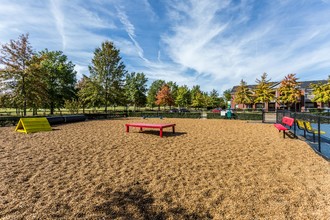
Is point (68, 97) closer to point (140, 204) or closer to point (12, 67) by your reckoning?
point (12, 67)

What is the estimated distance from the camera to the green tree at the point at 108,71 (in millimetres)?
33688

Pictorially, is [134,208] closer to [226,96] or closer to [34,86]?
[34,86]

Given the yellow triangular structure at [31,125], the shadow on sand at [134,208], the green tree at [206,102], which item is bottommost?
the shadow on sand at [134,208]

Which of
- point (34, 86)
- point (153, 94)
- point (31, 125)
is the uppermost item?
point (153, 94)

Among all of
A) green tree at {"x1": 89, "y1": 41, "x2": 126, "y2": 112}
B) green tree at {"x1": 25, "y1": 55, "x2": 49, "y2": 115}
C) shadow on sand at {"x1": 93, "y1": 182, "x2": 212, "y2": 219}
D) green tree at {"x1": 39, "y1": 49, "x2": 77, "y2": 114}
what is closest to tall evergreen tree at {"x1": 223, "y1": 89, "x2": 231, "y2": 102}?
green tree at {"x1": 89, "y1": 41, "x2": 126, "y2": 112}

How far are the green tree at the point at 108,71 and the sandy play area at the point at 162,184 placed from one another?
27223 mm

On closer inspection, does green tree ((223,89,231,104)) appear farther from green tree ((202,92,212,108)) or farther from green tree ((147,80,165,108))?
green tree ((147,80,165,108))

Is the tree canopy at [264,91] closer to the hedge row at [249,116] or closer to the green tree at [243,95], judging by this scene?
the green tree at [243,95]

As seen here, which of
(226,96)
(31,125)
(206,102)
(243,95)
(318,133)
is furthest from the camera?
(226,96)

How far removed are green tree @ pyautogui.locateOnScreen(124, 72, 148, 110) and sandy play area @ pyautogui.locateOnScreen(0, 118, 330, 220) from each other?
5043cm

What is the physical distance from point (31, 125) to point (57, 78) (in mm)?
25000

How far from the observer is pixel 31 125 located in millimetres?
12781

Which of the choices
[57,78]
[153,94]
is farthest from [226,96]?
[57,78]

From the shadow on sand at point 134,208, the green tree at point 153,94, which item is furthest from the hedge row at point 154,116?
the green tree at point 153,94
